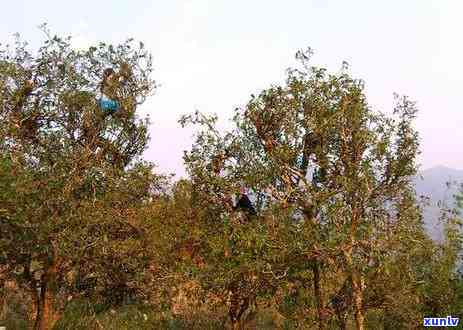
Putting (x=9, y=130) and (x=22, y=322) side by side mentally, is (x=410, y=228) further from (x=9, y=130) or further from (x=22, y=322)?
(x=22, y=322)

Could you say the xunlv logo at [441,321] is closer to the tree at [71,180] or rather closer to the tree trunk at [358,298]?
the tree trunk at [358,298]

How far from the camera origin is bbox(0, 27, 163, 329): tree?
73.3 feet

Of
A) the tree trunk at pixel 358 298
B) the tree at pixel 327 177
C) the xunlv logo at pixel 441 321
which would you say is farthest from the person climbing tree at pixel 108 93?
the xunlv logo at pixel 441 321

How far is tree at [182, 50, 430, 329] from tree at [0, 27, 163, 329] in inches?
206

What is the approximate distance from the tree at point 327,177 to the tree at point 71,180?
5.24m

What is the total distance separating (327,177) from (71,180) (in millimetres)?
11572

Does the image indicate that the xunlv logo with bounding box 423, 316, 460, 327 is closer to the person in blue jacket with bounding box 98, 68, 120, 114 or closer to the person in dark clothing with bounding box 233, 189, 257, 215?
the person in dark clothing with bounding box 233, 189, 257, 215

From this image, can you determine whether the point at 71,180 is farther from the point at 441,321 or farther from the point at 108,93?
the point at 441,321

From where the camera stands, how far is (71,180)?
23.3 metres

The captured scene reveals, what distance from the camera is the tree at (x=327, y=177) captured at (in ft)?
58.3

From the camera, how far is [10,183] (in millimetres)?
19234

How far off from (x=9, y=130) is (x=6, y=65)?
372 centimetres

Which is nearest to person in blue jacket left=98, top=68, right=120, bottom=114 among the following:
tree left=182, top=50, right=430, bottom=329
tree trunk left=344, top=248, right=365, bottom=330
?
tree left=182, top=50, right=430, bottom=329

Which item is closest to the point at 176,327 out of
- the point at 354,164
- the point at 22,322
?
the point at 22,322
